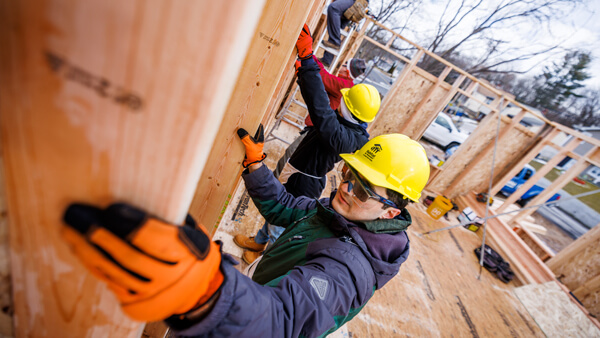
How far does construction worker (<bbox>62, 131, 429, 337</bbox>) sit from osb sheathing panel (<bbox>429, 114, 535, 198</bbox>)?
647 centimetres

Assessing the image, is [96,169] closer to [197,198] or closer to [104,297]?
[104,297]

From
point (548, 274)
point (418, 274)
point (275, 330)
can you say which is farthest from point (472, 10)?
point (275, 330)

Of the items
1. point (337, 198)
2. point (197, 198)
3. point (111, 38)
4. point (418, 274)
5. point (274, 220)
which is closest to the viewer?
point (111, 38)

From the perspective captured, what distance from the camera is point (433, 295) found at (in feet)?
12.6

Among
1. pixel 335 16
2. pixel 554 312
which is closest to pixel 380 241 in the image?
pixel 335 16

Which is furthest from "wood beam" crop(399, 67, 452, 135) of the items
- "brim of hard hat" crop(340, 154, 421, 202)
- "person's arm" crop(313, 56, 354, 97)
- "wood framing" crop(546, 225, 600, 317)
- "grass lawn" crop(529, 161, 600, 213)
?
"grass lawn" crop(529, 161, 600, 213)

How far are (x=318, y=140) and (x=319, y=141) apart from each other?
2cm

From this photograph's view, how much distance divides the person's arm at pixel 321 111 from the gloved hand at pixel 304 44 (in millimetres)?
49

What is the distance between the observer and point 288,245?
1471 millimetres

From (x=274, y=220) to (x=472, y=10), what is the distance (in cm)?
1452

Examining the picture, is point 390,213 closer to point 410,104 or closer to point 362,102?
point 362,102

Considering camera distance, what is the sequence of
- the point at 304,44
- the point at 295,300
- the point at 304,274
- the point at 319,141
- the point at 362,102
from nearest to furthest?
the point at 295,300 → the point at 304,274 → the point at 304,44 → the point at 319,141 → the point at 362,102

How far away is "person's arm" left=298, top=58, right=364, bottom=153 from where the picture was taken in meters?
2.14

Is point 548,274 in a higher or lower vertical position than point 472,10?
lower
